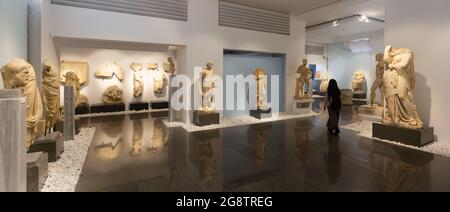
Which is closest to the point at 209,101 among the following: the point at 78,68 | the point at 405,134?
the point at 405,134

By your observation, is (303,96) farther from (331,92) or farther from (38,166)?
(38,166)

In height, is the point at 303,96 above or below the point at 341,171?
above

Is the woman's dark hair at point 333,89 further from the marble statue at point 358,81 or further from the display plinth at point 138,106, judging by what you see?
the marble statue at point 358,81

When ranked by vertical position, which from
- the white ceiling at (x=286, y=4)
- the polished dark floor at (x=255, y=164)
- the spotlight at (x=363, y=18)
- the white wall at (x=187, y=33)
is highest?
the spotlight at (x=363, y=18)

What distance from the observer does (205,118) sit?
669 cm

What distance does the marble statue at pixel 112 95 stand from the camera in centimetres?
912

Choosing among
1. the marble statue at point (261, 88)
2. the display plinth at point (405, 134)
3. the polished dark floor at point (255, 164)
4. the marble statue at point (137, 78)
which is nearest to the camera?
the polished dark floor at point (255, 164)

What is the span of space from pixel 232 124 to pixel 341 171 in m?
3.91

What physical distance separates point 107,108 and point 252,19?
615 centimetres

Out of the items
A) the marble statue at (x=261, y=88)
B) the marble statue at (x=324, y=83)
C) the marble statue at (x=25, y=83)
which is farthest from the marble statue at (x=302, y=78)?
the marble statue at (x=25, y=83)

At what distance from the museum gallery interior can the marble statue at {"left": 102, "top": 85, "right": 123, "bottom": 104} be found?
0.13 ft

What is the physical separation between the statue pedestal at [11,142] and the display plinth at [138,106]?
26.0 ft

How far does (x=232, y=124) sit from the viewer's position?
22.8 ft
